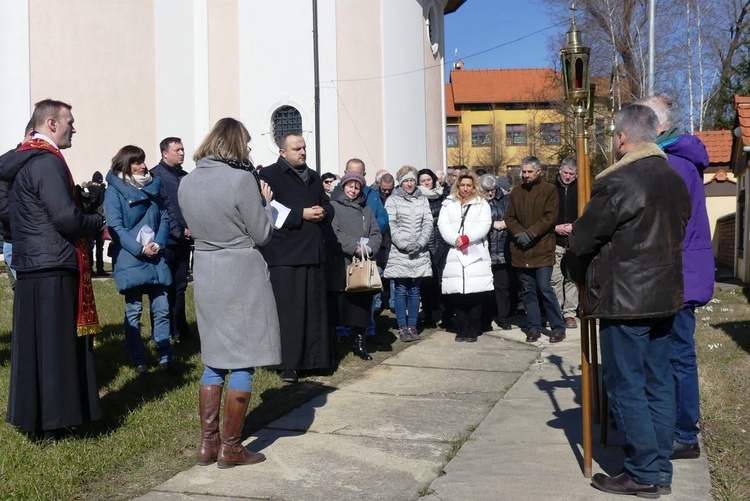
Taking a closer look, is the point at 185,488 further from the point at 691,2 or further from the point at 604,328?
the point at 691,2

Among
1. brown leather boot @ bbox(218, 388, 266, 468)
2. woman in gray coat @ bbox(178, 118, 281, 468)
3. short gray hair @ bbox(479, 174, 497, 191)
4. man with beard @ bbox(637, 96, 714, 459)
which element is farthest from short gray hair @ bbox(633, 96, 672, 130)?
short gray hair @ bbox(479, 174, 497, 191)

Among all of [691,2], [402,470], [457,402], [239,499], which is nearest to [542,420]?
[457,402]

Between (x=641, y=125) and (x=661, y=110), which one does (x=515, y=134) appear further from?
(x=641, y=125)

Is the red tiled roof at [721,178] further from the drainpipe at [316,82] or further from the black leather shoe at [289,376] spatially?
the black leather shoe at [289,376]

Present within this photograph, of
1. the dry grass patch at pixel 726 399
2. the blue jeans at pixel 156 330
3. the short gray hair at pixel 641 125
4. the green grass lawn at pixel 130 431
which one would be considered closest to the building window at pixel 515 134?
the dry grass patch at pixel 726 399

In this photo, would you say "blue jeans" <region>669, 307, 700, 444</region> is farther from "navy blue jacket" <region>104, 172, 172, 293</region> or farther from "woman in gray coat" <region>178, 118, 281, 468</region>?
"navy blue jacket" <region>104, 172, 172, 293</region>

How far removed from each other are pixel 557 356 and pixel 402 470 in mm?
4068

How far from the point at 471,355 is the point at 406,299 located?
4.17 ft

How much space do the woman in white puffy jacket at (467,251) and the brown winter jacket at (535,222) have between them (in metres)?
0.36

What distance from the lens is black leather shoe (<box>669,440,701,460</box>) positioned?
5.07m

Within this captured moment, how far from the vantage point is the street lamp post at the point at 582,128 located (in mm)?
4691

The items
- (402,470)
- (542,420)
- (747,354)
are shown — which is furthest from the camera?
(747,354)

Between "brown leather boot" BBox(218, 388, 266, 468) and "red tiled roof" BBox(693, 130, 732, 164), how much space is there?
2218cm

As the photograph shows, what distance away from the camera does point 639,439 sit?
4.36 meters
